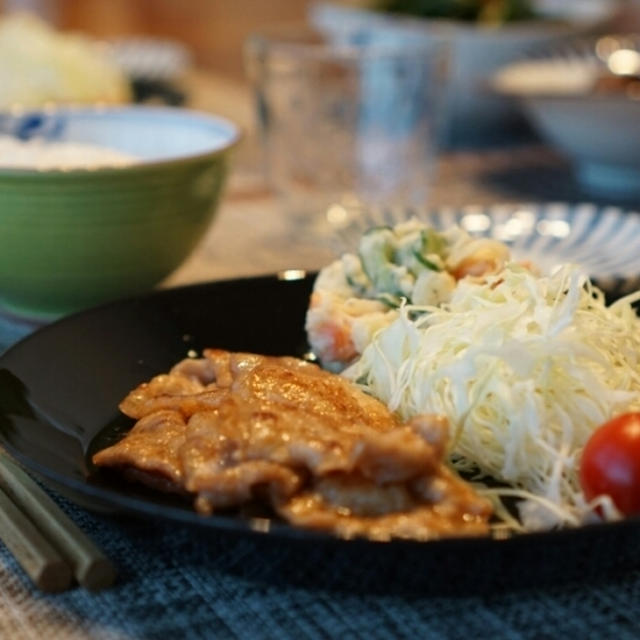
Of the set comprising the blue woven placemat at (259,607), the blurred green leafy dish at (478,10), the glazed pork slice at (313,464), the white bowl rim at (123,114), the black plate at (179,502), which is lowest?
the blue woven placemat at (259,607)

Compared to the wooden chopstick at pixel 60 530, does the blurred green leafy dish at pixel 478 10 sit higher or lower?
higher

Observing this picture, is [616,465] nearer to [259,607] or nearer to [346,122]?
[259,607]

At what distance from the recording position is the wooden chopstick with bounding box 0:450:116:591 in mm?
932

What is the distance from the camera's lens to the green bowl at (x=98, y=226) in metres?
1.56

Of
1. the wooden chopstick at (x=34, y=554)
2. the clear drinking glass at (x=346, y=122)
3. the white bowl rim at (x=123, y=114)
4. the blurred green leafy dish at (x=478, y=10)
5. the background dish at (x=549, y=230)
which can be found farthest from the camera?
the blurred green leafy dish at (x=478, y=10)

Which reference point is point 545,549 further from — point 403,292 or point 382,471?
point 403,292

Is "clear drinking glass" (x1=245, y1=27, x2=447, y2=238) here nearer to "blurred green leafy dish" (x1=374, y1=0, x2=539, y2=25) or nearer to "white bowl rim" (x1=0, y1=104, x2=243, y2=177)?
"white bowl rim" (x1=0, y1=104, x2=243, y2=177)

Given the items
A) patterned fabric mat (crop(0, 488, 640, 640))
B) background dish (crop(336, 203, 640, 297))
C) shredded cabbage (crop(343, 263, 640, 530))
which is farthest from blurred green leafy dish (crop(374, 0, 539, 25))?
patterned fabric mat (crop(0, 488, 640, 640))

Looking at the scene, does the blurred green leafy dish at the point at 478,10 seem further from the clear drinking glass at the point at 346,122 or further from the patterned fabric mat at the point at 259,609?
the patterned fabric mat at the point at 259,609

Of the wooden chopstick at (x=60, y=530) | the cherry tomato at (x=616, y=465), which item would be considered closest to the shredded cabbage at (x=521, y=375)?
the cherry tomato at (x=616, y=465)

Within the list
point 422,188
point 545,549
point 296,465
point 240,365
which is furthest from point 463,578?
point 422,188

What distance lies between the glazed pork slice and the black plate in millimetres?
29

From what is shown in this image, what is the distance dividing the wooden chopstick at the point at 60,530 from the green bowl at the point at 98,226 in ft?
1.84

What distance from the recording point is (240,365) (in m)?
1.20
